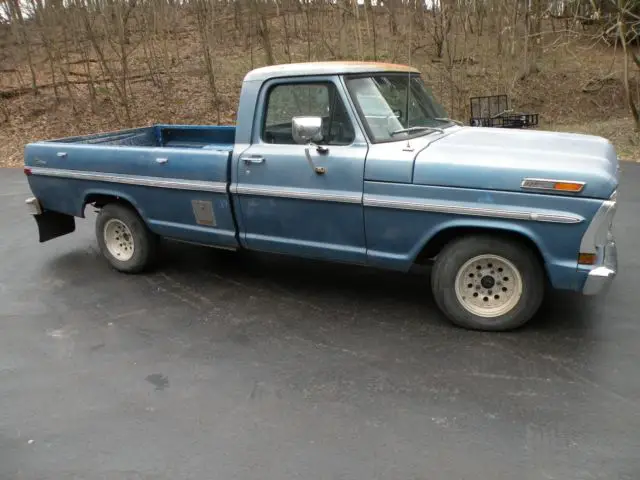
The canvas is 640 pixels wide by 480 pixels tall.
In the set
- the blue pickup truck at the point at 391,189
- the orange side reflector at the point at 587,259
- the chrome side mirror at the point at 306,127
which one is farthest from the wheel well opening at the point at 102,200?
the orange side reflector at the point at 587,259

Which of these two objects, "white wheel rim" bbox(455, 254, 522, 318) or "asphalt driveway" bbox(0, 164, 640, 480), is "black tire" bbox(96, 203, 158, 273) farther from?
"white wheel rim" bbox(455, 254, 522, 318)

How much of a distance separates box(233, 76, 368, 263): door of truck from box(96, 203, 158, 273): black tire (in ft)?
4.18

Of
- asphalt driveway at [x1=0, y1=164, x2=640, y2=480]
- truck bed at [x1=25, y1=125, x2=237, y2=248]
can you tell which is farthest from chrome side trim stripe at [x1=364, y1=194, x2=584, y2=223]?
truck bed at [x1=25, y1=125, x2=237, y2=248]

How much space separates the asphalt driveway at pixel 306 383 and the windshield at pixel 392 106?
1480 millimetres

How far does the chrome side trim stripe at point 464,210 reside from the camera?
368 centimetres

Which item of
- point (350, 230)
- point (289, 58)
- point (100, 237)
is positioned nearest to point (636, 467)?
point (350, 230)

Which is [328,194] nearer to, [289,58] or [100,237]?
[100,237]

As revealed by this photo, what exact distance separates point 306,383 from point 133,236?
292 cm

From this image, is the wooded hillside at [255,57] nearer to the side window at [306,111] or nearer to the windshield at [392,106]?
the windshield at [392,106]

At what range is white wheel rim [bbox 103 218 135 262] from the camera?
5801 millimetres

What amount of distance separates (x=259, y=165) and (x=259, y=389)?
1956 mm

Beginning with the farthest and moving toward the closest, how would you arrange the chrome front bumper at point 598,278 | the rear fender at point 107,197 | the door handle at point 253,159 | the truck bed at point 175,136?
the truck bed at point 175,136, the rear fender at point 107,197, the door handle at point 253,159, the chrome front bumper at point 598,278

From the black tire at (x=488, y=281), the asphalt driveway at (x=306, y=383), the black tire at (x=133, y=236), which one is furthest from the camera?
the black tire at (x=133, y=236)

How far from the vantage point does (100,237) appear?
5875 mm
